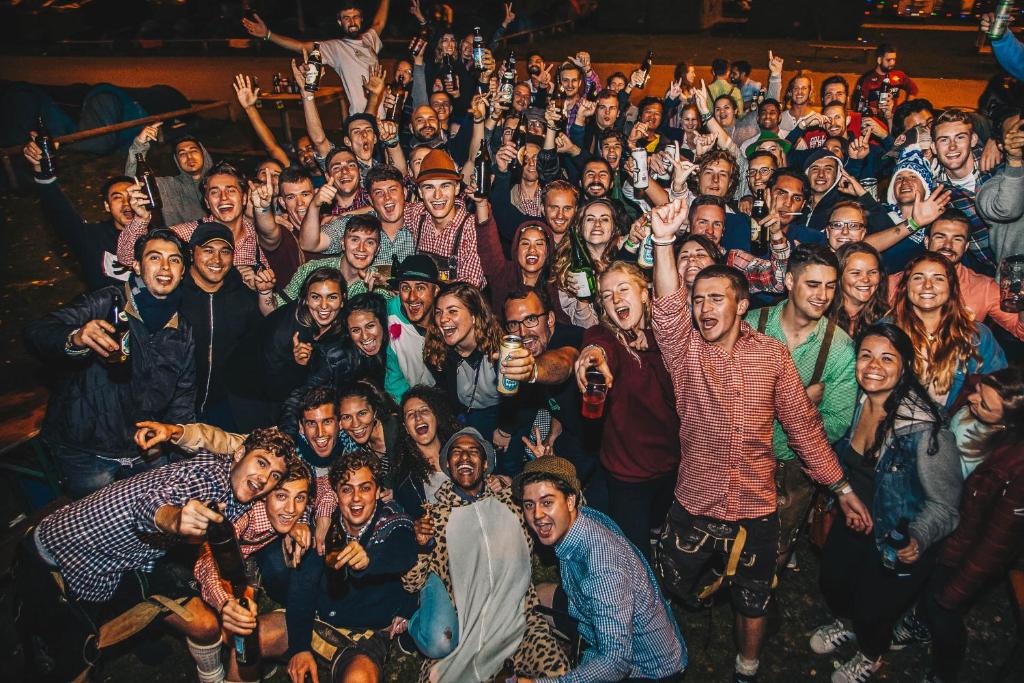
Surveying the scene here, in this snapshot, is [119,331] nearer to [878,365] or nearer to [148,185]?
[148,185]

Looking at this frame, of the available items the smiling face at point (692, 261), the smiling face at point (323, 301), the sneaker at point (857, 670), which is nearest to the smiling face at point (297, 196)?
the smiling face at point (323, 301)

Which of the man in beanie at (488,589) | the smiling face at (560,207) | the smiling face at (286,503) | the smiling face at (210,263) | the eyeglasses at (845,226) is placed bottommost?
the man in beanie at (488,589)

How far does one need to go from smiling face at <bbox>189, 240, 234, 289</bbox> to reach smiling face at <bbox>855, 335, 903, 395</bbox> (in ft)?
14.1

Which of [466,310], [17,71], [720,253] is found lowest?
[466,310]

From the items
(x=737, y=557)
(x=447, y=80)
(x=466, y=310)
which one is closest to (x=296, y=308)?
(x=466, y=310)

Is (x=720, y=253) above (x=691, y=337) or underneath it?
Answer: above

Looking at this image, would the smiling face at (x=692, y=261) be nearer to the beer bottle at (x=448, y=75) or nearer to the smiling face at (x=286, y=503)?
the smiling face at (x=286, y=503)

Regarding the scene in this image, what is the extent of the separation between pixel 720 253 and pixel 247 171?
9409mm

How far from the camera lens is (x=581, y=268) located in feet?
16.0

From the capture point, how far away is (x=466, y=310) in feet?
14.3

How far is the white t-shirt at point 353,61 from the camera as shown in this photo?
802cm

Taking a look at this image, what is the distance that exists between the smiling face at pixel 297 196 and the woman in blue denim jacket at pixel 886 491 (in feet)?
15.2

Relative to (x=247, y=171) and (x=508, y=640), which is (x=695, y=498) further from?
(x=247, y=171)

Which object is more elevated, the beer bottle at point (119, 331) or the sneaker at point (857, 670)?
the beer bottle at point (119, 331)
